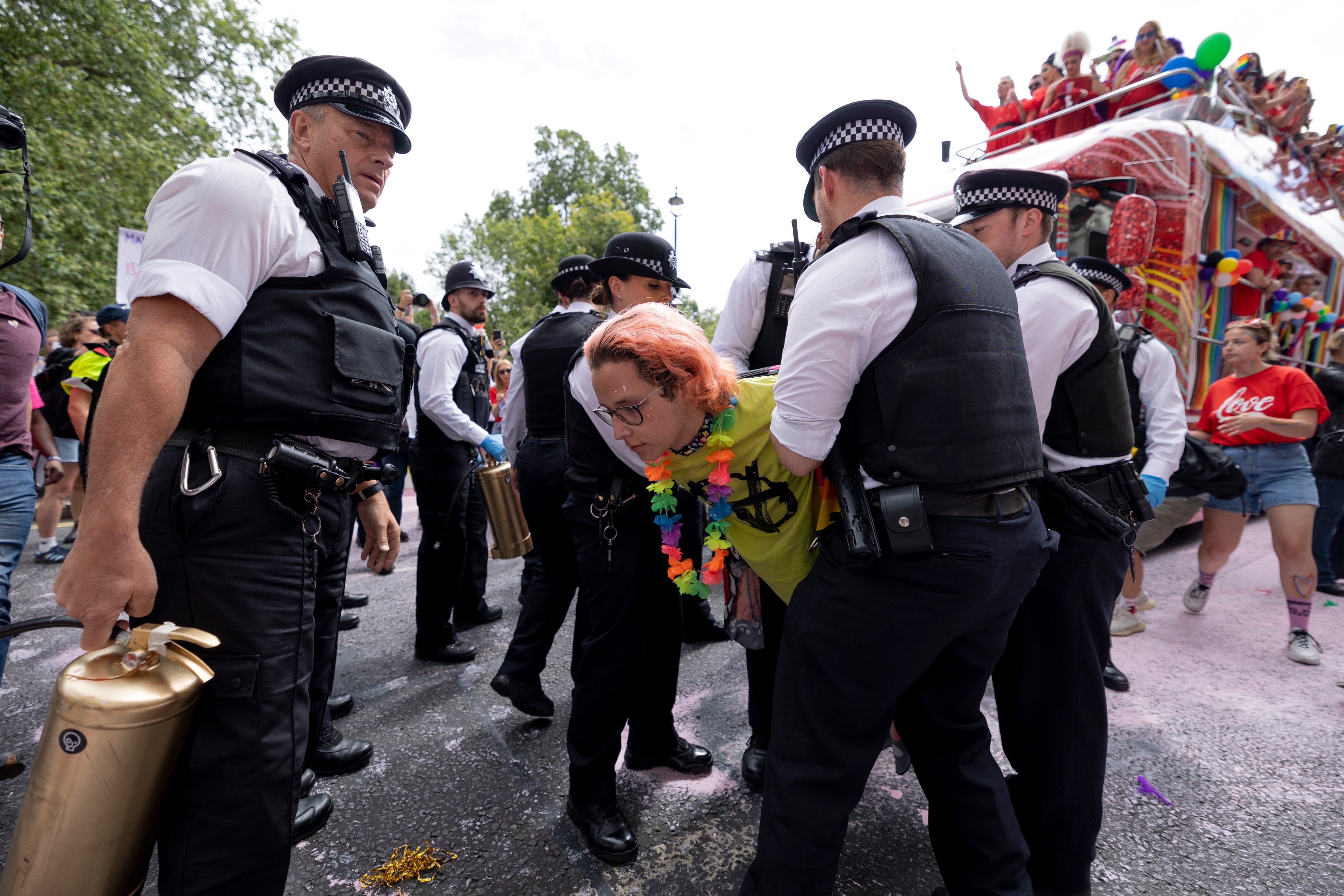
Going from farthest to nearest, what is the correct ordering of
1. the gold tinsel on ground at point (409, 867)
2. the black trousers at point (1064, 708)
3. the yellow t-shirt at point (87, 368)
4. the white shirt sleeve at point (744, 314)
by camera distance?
1. the yellow t-shirt at point (87, 368)
2. the white shirt sleeve at point (744, 314)
3. the gold tinsel on ground at point (409, 867)
4. the black trousers at point (1064, 708)

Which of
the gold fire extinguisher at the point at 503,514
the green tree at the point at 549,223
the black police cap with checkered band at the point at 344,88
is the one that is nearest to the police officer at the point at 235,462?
the black police cap with checkered band at the point at 344,88

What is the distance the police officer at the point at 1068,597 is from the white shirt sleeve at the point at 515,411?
7.14ft

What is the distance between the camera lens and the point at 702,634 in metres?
3.90

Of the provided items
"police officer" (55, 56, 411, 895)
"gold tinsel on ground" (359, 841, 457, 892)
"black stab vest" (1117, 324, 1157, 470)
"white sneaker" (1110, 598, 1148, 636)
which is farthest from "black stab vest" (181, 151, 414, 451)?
"white sneaker" (1110, 598, 1148, 636)

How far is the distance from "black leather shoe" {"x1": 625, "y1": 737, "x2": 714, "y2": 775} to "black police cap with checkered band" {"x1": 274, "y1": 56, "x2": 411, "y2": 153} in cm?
237

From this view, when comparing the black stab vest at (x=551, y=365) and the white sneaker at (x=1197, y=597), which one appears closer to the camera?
the black stab vest at (x=551, y=365)

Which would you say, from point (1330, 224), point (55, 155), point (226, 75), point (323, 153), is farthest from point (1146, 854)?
point (226, 75)

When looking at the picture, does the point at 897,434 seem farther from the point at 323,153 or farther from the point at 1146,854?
the point at 1146,854

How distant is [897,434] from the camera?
1371 mm

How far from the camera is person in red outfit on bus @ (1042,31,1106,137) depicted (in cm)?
667

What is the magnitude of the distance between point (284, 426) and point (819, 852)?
1.50 meters

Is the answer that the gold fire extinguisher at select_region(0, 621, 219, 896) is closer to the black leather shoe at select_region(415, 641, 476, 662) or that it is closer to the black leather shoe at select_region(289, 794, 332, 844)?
the black leather shoe at select_region(289, 794, 332, 844)

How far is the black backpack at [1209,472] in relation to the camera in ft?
12.4

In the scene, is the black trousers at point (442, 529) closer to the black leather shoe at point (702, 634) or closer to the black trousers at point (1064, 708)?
the black leather shoe at point (702, 634)
